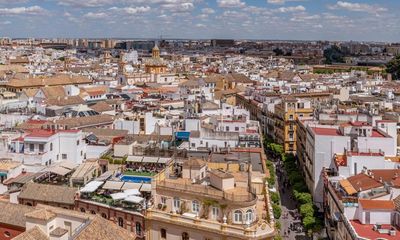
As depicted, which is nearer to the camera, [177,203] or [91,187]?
[177,203]

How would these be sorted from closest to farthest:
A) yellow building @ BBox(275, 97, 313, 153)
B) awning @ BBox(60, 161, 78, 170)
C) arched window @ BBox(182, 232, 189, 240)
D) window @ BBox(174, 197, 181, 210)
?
arched window @ BBox(182, 232, 189, 240), window @ BBox(174, 197, 181, 210), awning @ BBox(60, 161, 78, 170), yellow building @ BBox(275, 97, 313, 153)

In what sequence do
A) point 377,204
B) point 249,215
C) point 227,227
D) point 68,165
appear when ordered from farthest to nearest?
point 68,165, point 377,204, point 249,215, point 227,227

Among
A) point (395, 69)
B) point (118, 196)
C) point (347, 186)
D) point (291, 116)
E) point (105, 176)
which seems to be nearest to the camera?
point (118, 196)

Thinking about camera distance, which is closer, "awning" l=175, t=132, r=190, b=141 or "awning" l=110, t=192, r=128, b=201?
"awning" l=110, t=192, r=128, b=201

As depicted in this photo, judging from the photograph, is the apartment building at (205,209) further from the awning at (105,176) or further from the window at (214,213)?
the awning at (105,176)

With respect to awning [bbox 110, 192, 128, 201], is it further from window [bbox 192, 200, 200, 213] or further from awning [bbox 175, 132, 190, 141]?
awning [bbox 175, 132, 190, 141]

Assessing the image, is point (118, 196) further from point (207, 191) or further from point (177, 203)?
point (207, 191)

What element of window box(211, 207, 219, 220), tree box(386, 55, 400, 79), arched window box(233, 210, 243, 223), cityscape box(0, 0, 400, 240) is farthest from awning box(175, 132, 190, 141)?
tree box(386, 55, 400, 79)

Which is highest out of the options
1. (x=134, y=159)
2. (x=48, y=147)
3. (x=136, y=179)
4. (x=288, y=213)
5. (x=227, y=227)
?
(x=48, y=147)

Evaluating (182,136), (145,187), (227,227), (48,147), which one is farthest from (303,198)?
(48,147)
